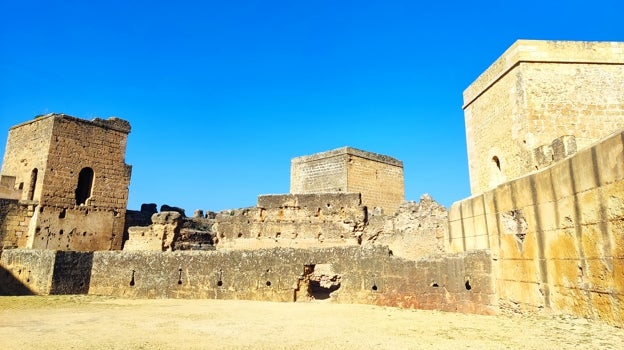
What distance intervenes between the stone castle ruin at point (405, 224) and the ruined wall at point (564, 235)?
2cm

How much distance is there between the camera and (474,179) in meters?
12.5

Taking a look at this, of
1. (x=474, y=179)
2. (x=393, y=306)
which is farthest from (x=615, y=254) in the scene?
(x=474, y=179)

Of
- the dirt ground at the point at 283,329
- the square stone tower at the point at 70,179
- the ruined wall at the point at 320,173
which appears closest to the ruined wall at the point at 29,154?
the square stone tower at the point at 70,179

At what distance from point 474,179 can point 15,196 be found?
1737 centimetres

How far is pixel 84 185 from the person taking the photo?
56.6 feet

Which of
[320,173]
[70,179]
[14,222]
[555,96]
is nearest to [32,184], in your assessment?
[70,179]

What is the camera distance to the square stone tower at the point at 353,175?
20266 millimetres

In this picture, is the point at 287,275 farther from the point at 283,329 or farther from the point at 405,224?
the point at 405,224

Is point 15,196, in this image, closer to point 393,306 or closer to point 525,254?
point 393,306

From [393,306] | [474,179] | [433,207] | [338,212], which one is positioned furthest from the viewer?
[338,212]

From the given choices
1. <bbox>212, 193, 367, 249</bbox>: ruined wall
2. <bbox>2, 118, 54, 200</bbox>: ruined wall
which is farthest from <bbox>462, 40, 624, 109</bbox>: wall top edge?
<bbox>2, 118, 54, 200</bbox>: ruined wall

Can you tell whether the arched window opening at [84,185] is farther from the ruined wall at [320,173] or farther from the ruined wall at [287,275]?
the ruined wall at [320,173]

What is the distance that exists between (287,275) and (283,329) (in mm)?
3606

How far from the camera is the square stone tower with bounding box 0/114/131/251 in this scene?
1574 centimetres
